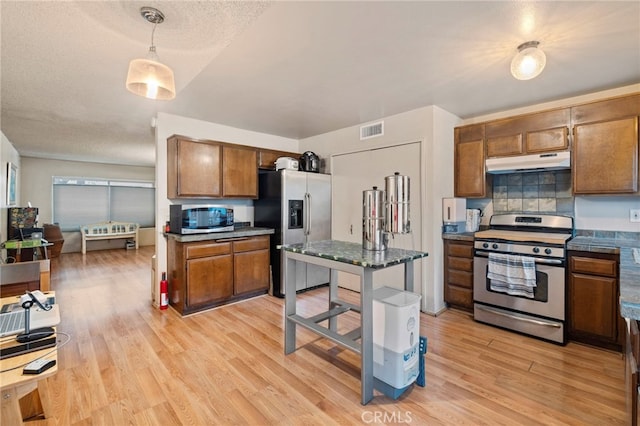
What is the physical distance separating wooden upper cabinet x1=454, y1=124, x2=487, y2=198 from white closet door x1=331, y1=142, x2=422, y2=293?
1.75ft

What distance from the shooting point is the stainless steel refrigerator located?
4.02 meters

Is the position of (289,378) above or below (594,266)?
below

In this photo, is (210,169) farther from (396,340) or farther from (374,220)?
(396,340)

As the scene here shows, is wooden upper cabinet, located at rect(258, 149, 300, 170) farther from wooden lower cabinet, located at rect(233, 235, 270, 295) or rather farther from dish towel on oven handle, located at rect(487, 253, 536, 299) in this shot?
dish towel on oven handle, located at rect(487, 253, 536, 299)

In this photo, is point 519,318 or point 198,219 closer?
point 519,318

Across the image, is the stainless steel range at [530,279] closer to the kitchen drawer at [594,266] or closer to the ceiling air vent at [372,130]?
the kitchen drawer at [594,266]

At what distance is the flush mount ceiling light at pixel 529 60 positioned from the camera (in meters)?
2.01

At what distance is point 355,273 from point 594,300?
7.44 feet

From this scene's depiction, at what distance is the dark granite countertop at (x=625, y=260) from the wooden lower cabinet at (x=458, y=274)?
3.03 feet

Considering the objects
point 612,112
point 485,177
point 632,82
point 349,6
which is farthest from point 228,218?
point 632,82

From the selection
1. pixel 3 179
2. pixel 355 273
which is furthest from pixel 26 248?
pixel 355 273

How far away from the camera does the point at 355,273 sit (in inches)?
76.7

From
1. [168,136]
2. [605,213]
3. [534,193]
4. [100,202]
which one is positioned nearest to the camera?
[605,213]

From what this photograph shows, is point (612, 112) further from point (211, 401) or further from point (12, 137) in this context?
point (12, 137)
